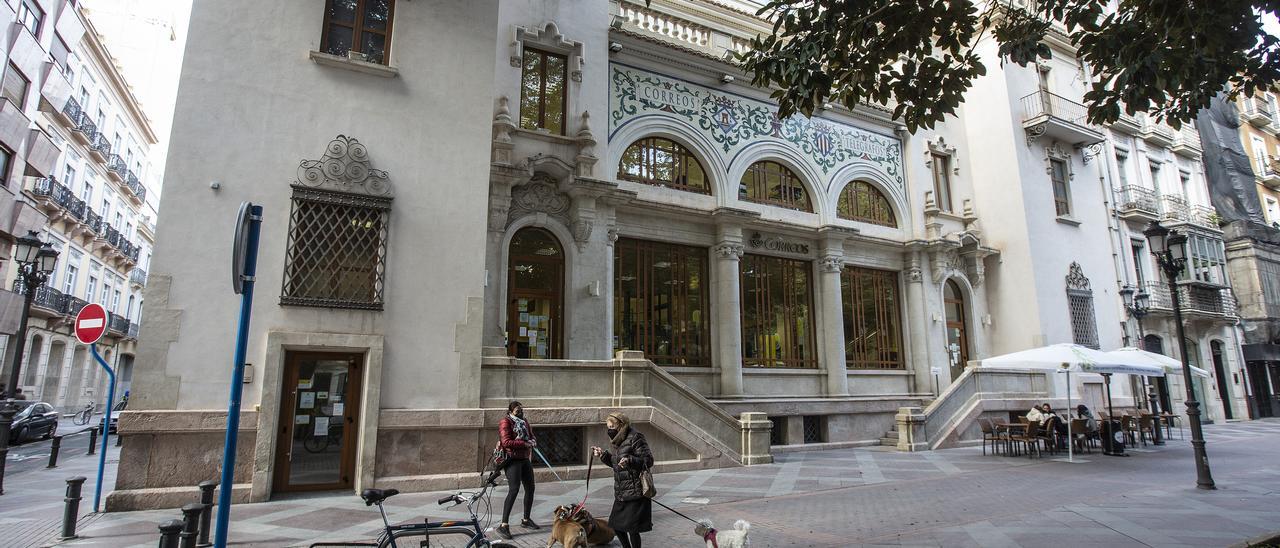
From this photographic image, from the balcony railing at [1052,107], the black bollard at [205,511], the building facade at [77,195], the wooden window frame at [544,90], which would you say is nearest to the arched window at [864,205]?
the balcony railing at [1052,107]

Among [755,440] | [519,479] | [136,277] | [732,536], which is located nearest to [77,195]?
[136,277]

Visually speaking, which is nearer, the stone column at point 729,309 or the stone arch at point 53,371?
the stone column at point 729,309

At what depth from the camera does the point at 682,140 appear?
55.5 ft

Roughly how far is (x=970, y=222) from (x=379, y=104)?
756 inches

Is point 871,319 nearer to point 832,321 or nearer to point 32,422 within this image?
point 832,321

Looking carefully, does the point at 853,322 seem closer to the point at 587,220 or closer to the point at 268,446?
the point at 587,220

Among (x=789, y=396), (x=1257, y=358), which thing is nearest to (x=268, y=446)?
(x=789, y=396)

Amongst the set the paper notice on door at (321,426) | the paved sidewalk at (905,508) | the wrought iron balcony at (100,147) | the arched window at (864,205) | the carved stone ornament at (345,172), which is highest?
the wrought iron balcony at (100,147)

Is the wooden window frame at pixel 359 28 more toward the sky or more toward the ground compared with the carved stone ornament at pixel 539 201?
more toward the sky

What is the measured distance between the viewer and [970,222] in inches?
850

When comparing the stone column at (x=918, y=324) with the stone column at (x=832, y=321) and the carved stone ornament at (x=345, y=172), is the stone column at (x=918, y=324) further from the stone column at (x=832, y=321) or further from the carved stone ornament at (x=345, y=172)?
the carved stone ornament at (x=345, y=172)

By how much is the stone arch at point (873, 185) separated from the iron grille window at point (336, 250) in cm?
1322

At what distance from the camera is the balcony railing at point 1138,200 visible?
970 inches

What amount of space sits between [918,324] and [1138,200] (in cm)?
1358
